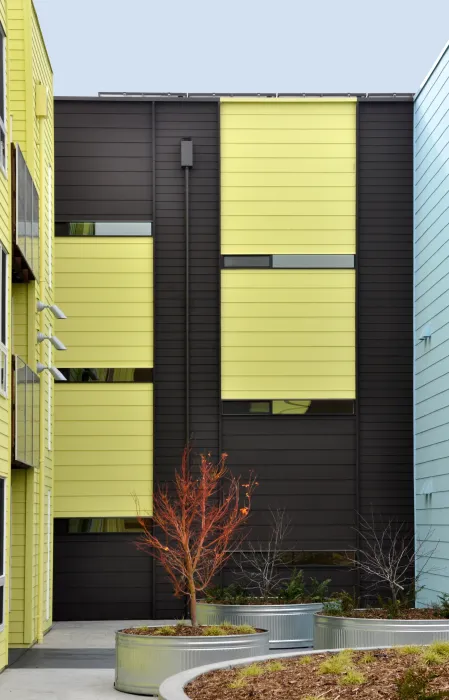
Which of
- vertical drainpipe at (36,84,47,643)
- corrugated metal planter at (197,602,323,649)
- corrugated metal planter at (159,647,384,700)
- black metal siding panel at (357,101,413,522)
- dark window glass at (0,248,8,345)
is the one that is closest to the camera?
corrugated metal planter at (159,647,384,700)

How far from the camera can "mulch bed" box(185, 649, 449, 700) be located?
7.86 meters

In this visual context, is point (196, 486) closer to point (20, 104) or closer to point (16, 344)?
point (16, 344)

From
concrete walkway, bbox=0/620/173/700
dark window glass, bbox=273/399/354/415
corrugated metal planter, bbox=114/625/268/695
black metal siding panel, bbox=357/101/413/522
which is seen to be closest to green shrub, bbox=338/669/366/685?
corrugated metal planter, bbox=114/625/268/695

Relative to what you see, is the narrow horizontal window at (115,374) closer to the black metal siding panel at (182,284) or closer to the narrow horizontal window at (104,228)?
the black metal siding panel at (182,284)

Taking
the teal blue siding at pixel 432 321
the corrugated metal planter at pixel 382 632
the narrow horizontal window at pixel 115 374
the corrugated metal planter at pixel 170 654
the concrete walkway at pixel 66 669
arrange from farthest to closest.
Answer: the narrow horizontal window at pixel 115 374 → the teal blue siding at pixel 432 321 → the corrugated metal planter at pixel 382 632 → the concrete walkway at pixel 66 669 → the corrugated metal planter at pixel 170 654

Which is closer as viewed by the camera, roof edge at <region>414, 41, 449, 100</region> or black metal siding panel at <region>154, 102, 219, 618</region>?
roof edge at <region>414, 41, 449, 100</region>

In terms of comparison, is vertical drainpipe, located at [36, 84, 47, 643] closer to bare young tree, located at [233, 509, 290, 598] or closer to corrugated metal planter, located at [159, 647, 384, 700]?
bare young tree, located at [233, 509, 290, 598]

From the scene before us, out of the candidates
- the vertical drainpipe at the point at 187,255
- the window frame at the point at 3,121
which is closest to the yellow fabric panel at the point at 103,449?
the vertical drainpipe at the point at 187,255

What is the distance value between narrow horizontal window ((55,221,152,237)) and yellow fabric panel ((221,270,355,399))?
1787 millimetres

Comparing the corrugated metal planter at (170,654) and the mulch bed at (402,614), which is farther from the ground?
the mulch bed at (402,614)

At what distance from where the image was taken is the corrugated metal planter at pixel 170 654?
12.7m

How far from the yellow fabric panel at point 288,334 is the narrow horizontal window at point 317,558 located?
2912 millimetres

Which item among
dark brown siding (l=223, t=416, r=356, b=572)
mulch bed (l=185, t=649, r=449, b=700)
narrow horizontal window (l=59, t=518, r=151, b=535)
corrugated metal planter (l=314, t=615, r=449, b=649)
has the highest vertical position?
dark brown siding (l=223, t=416, r=356, b=572)

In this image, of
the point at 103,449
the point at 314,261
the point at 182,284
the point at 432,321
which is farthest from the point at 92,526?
the point at 432,321
